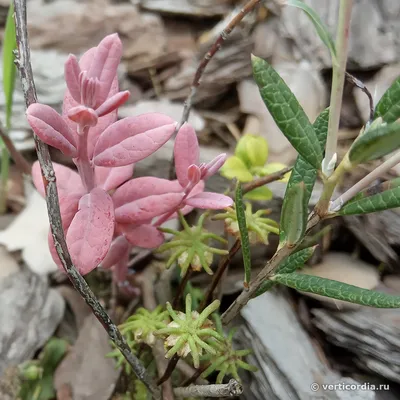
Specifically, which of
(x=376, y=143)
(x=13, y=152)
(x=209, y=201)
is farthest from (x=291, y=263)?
(x=13, y=152)

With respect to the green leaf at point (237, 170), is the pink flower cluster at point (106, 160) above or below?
above

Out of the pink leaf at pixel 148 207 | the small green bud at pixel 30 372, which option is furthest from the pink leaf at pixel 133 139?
the small green bud at pixel 30 372

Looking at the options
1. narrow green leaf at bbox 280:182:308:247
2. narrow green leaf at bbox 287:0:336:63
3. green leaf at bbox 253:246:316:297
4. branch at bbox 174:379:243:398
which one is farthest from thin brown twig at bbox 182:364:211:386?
narrow green leaf at bbox 287:0:336:63

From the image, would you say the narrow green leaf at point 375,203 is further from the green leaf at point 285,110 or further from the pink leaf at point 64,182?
the pink leaf at point 64,182

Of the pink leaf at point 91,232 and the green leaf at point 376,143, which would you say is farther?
the pink leaf at point 91,232

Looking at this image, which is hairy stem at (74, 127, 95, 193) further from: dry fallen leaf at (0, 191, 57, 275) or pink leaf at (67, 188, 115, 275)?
dry fallen leaf at (0, 191, 57, 275)
